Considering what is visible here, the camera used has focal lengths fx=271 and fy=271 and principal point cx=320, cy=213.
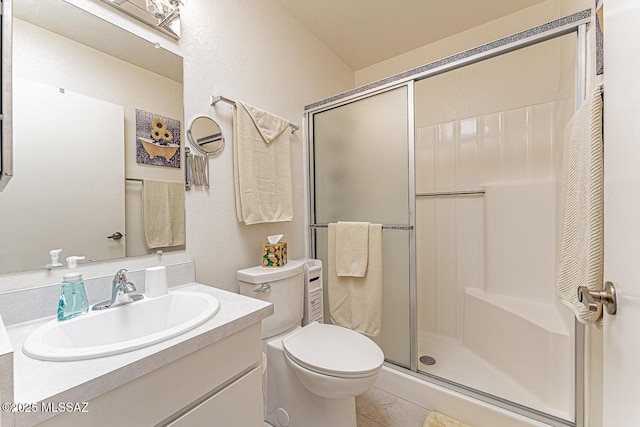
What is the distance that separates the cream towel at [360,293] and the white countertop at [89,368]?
1015 mm

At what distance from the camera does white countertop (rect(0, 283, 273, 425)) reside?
19.5 inches

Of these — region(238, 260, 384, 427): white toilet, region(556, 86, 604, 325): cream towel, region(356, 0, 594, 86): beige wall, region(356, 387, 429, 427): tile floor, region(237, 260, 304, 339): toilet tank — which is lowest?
region(356, 387, 429, 427): tile floor

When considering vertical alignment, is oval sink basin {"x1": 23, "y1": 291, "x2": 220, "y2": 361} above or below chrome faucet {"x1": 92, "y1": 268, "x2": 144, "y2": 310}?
below

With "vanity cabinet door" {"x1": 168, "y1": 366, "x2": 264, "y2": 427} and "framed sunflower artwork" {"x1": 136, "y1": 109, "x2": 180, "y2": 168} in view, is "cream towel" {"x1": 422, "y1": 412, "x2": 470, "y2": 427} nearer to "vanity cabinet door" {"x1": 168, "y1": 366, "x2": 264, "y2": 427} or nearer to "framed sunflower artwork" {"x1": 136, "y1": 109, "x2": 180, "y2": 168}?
"vanity cabinet door" {"x1": 168, "y1": 366, "x2": 264, "y2": 427}

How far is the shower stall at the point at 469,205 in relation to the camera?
4.84 ft

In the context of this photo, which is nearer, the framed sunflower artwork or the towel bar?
the framed sunflower artwork

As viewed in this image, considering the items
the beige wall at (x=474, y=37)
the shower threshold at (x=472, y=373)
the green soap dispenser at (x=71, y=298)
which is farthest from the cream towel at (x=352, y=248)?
the beige wall at (x=474, y=37)

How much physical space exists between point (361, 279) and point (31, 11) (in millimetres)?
1810

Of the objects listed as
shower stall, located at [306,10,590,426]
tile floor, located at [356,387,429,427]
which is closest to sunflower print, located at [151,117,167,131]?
shower stall, located at [306,10,590,426]

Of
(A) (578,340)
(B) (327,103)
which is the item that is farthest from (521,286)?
(B) (327,103)

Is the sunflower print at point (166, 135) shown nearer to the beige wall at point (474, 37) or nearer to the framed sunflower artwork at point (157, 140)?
the framed sunflower artwork at point (157, 140)

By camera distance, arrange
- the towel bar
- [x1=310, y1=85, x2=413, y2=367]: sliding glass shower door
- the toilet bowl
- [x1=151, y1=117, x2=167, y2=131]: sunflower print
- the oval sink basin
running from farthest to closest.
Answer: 1. the towel bar
2. [x1=310, y1=85, x2=413, y2=367]: sliding glass shower door
3. [x1=151, y1=117, x2=167, y2=131]: sunflower print
4. the toilet bowl
5. the oval sink basin

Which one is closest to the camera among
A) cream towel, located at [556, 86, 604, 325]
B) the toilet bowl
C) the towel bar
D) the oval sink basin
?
the oval sink basin

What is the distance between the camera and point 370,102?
171cm
